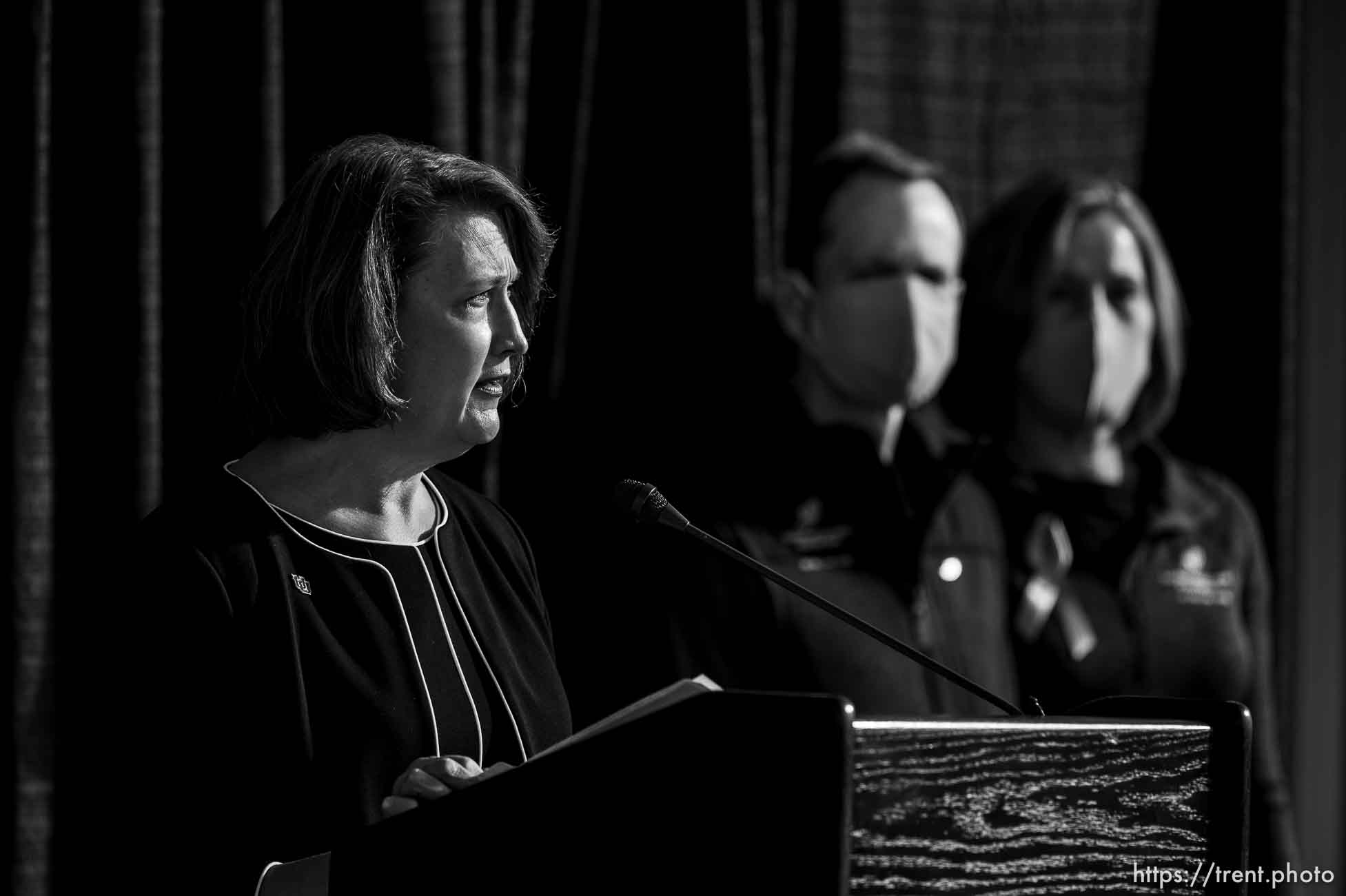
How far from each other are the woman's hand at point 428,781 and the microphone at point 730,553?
0.79 ft

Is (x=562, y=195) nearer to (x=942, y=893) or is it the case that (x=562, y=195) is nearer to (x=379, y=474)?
(x=379, y=474)

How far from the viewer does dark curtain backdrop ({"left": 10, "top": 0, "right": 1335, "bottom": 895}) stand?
1906mm

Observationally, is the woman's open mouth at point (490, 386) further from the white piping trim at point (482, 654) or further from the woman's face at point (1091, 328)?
the woman's face at point (1091, 328)


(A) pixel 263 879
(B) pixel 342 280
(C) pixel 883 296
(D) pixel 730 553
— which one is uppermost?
(B) pixel 342 280

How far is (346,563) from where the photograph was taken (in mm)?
1354

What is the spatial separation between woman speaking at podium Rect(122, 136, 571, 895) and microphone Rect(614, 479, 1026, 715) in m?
0.15

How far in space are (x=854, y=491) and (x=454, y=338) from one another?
3.03 ft

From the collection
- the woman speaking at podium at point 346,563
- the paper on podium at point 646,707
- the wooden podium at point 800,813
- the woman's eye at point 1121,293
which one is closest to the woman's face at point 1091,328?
the woman's eye at point 1121,293

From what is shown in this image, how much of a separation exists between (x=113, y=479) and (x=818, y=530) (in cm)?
88

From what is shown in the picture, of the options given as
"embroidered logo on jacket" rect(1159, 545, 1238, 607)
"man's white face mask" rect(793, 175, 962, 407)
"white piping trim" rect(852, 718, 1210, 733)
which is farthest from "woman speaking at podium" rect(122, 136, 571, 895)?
"embroidered logo on jacket" rect(1159, 545, 1238, 607)

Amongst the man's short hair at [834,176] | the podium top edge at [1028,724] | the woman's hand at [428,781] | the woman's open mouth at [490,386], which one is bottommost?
the woman's hand at [428,781]

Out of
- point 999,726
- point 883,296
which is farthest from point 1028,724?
point 883,296

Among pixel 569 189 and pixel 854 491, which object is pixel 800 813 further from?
pixel 569 189

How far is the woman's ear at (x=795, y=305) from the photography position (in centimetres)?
229
